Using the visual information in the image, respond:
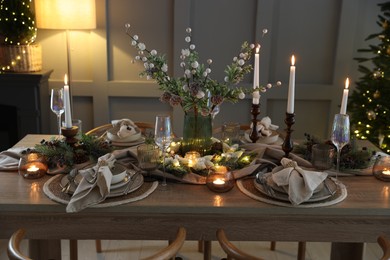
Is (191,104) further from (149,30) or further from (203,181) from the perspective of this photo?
(149,30)

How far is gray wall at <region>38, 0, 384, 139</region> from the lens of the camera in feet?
11.9

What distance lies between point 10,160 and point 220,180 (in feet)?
3.11

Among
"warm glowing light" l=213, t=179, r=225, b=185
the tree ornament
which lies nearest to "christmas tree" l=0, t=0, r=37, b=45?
"warm glowing light" l=213, t=179, r=225, b=185

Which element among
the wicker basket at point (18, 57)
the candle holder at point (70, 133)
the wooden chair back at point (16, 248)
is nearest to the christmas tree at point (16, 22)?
the wicker basket at point (18, 57)

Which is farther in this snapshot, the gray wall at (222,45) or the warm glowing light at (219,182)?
the gray wall at (222,45)

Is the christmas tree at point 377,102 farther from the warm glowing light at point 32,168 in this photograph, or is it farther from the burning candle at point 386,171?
the warm glowing light at point 32,168

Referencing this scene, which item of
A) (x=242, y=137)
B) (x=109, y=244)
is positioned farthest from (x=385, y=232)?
(x=109, y=244)

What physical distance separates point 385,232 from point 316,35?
2408mm

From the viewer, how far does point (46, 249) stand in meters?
2.16

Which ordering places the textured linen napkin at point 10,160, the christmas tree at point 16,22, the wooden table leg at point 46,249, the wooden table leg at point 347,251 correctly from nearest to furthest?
the textured linen napkin at point 10,160 → the wooden table leg at point 347,251 → the wooden table leg at point 46,249 → the christmas tree at point 16,22

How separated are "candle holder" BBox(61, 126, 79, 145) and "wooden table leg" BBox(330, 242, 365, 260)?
4.32 feet

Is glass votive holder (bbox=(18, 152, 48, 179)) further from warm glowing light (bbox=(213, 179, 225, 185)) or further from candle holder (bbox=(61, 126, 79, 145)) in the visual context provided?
warm glowing light (bbox=(213, 179, 225, 185))

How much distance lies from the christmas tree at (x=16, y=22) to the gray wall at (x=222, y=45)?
0.87ft

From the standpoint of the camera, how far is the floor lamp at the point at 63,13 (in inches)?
127
